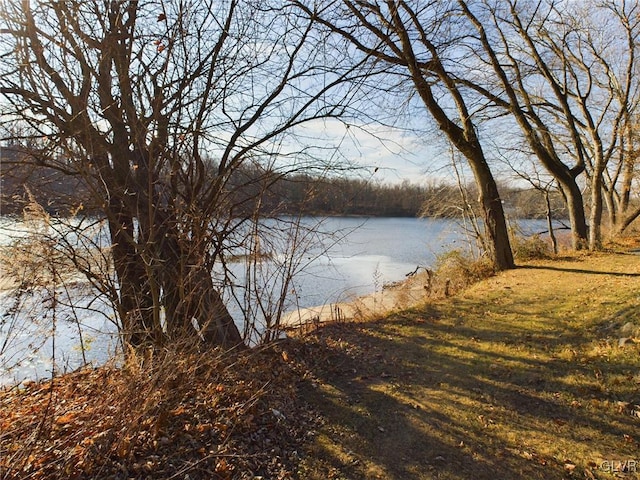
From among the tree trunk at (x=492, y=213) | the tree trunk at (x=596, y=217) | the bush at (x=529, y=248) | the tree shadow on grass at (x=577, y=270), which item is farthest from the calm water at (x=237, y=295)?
the tree shadow on grass at (x=577, y=270)

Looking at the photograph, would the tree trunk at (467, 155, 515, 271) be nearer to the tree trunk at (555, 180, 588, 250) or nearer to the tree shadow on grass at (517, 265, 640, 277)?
the tree shadow on grass at (517, 265, 640, 277)

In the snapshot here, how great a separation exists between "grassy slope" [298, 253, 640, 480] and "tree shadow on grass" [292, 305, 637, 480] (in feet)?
0.04

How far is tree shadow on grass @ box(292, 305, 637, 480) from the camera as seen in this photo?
2.96 meters

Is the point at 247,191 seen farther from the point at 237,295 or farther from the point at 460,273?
the point at 460,273

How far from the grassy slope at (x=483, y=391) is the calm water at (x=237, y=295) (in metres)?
1.54

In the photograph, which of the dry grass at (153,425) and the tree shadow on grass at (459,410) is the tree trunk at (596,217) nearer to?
the tree shadow on grass at (459,410)

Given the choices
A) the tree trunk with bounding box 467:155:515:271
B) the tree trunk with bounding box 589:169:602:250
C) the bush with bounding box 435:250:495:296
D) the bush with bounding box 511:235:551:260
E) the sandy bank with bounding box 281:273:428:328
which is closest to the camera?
the sandy bank with bounding box 281:273:428:328

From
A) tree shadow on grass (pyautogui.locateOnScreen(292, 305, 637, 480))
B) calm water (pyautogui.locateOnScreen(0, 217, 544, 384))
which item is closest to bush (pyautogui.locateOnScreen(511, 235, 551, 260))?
calm water (pyautogui.locateOnScreen(0, 217, 544, 384))

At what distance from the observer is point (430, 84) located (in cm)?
827

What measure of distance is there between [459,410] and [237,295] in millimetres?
3090

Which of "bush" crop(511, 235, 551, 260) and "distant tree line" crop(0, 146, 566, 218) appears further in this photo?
"bush" crop(511, 235, 551, 260)

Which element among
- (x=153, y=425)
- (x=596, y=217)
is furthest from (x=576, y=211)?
(x=153, y=425)

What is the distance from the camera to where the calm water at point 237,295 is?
11.3ft

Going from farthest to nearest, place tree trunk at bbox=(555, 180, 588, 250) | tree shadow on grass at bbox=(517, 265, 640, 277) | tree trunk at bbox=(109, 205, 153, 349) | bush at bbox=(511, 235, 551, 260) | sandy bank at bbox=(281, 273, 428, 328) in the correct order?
tree trunk at bbox=(555, 180, 588, 250) → bush at bbox=(511, 235, 551, 260) → tree shadow on grass at bbox=(517, 265, 640, 277) → sandy bank at bbox=(281, 273, 428, 328) → tree trunk at bbox=(109, 205, 153, 349)
